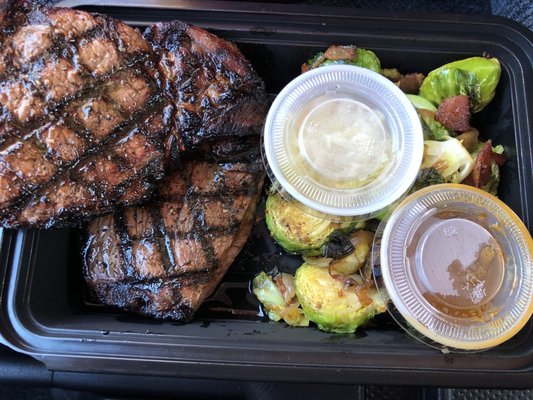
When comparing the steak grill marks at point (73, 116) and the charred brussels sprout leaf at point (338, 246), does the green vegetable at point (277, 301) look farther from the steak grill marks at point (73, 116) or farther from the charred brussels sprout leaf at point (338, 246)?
the steak grill marks at point (73, 116)

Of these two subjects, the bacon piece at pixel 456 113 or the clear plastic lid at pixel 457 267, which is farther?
the bacon piece at pixel 456 113

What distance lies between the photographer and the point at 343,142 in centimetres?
222

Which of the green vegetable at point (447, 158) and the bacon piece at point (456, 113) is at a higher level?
the bacon piece at point (456, 113)

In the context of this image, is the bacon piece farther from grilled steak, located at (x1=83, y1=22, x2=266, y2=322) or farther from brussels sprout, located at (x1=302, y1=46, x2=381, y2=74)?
grilled steak, located at (x1=83, y1=22, x2=266, y2=322)

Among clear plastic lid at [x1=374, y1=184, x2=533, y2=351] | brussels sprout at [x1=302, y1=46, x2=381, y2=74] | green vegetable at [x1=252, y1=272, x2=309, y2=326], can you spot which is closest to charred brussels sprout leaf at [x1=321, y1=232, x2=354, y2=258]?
clear plastic lid at [x1=374, y1=184, x2=533, y2=351]

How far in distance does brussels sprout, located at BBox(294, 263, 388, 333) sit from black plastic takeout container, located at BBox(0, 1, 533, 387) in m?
0.07

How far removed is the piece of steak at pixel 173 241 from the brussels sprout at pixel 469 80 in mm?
914

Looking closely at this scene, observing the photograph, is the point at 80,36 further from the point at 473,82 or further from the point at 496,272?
the point at 496,272

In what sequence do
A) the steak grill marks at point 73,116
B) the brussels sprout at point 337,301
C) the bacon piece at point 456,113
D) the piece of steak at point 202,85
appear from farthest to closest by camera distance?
the bacon piece at point 456,113 → the brussels sprout at point 337,301 → the piece of steak at point 202,85 → the steak grill marks at point 73,116

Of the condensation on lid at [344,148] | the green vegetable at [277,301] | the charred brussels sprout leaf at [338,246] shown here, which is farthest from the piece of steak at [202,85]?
the green vegetable at [277,301]

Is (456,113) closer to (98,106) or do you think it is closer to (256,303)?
(256,303)

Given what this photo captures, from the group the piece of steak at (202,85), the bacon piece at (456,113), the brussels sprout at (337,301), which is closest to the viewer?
the piece of steak at (202,85)

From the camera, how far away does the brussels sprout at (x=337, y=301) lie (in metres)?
2.27

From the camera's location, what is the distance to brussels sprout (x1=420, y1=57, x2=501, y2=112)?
238 centimetres
